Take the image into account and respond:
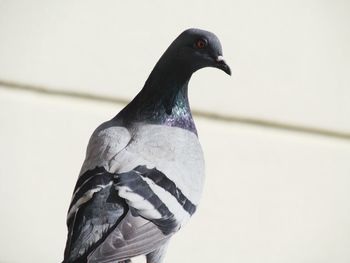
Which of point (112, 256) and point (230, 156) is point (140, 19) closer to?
point (230, 156)

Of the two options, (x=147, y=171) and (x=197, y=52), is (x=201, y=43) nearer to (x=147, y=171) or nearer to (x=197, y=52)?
(x=197, y=52)

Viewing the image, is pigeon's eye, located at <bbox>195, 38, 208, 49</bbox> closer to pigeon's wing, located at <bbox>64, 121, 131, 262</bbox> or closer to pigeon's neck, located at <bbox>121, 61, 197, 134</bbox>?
pigeon's neck, located at <bbox>121, 61, 197, 134</bbox>

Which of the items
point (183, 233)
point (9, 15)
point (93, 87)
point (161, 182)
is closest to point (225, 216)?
point (183, 233)

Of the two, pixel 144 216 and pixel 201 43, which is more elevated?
pixel 201 43

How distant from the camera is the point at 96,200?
92 centimetres

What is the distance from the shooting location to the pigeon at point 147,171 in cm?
89

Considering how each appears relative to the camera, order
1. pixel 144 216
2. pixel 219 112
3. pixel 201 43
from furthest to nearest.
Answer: pixel 219 112 < pixel 201 43 < pixel 144 216

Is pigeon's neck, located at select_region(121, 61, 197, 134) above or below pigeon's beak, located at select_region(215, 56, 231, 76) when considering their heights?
below

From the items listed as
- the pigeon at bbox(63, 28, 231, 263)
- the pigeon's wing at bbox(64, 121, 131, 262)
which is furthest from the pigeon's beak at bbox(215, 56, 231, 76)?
the pigeon's wing at bbox(64, 121, 131, 262)

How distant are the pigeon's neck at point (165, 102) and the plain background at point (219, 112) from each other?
0.17 ft

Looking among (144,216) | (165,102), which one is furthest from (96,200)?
(165,102)

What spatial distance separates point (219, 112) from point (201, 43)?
0.16m

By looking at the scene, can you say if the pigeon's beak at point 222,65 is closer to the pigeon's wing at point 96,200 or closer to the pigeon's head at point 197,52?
the pigeon's head at point 197,52

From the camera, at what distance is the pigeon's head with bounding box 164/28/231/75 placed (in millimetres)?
1005
